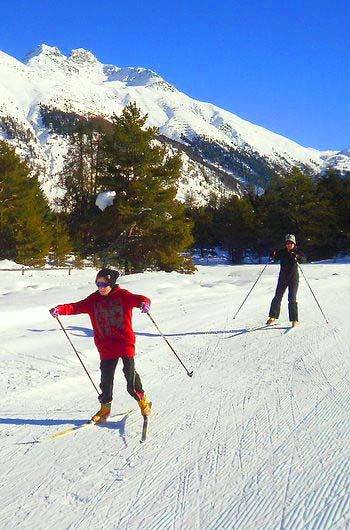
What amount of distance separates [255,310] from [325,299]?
310cm

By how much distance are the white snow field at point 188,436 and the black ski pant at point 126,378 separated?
1.01ft

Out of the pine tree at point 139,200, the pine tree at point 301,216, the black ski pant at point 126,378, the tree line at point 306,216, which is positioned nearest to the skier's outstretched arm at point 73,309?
the black ski pant at point 126,378

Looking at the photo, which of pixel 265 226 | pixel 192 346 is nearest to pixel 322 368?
pixel 192 346

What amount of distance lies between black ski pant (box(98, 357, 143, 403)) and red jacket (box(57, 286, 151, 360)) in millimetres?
73

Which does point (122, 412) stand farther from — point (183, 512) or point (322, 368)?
point (322, 368)

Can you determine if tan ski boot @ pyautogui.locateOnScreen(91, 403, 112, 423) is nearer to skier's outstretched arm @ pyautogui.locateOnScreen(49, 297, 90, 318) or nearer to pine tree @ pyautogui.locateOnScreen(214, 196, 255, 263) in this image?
skier's outstretched arm @ pyautogui.locateOnScreen(49, 297, 90, 318)

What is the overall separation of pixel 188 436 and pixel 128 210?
23.0 metres

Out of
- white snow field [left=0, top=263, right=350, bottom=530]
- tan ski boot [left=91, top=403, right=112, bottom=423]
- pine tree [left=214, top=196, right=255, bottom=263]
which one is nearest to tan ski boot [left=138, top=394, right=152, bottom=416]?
white snow field [left=0, top=263, right=350, bottom=530]

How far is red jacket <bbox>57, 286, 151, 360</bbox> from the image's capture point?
5562 mm

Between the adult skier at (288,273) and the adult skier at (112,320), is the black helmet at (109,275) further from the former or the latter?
the adult skier at (288,273)

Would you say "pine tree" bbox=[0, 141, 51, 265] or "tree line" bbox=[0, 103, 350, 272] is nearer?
"tree line" bbox=[0, 103, 350, 272]

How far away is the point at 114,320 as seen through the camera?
5.56 m

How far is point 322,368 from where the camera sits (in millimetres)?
7895

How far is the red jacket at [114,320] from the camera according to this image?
18.2ft
